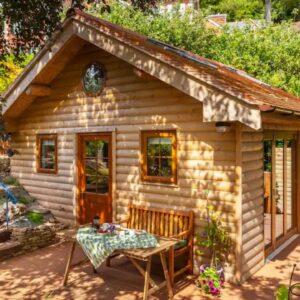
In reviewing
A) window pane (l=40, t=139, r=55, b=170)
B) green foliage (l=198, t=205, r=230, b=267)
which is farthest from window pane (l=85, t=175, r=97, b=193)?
green foliage (l=198, t=205, r=230, b=267)

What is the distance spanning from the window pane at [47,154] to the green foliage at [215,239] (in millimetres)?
4921

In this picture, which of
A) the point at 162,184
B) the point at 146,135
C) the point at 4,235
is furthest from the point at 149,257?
the point at 4,235

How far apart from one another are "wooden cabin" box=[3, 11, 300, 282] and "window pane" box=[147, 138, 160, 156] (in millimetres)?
21

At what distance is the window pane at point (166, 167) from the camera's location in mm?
7102

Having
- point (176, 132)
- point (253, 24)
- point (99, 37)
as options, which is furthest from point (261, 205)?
point (253, 24)

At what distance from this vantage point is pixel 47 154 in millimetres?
9773

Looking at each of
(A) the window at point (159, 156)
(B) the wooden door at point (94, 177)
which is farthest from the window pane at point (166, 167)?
(B) the wooden door at point (94, 177)

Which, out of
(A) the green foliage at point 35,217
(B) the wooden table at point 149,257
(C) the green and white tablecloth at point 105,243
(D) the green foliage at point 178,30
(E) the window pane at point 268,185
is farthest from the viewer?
(D) the green foliage at point 178,30

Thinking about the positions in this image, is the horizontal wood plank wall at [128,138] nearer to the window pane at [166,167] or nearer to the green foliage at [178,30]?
the window pane at [166,167]

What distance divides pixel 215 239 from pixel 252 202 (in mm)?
988

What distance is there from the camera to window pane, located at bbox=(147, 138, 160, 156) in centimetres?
730

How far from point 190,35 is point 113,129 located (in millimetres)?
12796

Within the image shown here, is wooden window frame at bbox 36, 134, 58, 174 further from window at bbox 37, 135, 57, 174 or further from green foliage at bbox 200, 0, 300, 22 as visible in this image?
green foliage at bbox 200, 0, 300, 22

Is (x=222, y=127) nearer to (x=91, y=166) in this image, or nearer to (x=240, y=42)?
(x=91, y=166)
